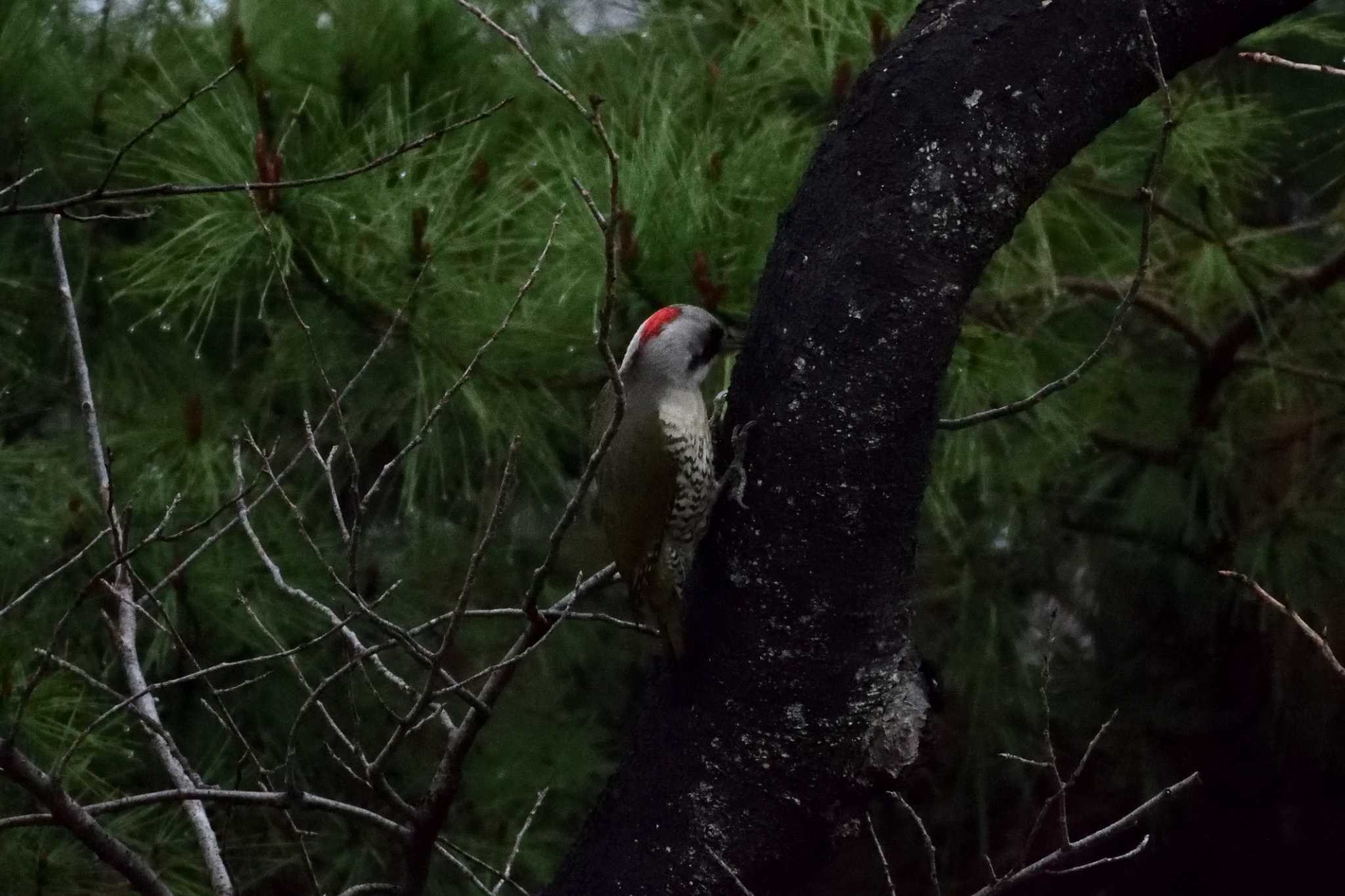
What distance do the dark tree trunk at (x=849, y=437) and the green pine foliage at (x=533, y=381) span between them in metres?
0.71

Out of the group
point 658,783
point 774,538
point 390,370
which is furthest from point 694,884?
point 390,370

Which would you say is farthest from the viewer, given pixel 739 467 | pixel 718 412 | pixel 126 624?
pixel 718 412

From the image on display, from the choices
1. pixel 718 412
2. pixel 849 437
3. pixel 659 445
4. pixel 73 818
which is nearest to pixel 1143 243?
pixel 849 437

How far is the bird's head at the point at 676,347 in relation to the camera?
1.98m

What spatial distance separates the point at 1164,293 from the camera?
283cm

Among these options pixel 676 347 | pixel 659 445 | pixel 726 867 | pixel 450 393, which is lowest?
pixel 726 867

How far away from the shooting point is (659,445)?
2.05 metres

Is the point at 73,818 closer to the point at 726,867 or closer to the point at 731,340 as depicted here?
the point at 726,867

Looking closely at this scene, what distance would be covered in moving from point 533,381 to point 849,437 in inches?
42.7

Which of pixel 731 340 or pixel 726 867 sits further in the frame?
pixel 731 340

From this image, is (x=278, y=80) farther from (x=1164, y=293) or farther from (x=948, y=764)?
(x=948, y=764)

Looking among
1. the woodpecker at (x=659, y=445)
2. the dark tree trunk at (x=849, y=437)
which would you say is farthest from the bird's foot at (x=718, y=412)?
the dark tree trunk at (x=849, y=437)

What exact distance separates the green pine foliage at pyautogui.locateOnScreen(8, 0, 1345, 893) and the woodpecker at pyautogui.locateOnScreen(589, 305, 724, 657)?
0.56 ft

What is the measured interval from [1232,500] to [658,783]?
1750 millimetres
